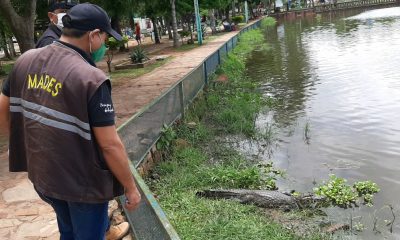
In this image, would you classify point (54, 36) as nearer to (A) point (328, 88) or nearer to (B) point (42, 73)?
(B) point (42, 73)

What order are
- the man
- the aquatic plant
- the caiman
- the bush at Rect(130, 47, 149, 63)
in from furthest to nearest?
1. the bush at Rect(130, 47, 149, 63)
2. the aquatic plant
3. the caiman
4. the man

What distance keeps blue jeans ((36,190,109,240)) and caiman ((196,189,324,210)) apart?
128 inches

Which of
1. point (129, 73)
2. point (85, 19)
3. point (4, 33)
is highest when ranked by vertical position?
point (4, 33)

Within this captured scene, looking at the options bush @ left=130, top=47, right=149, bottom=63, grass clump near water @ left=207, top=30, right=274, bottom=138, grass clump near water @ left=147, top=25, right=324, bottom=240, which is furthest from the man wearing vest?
Result: bush @ left=130, top=47, right=149, bottom=63

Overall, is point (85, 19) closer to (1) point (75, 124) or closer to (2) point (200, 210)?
(1) point (75, 124)

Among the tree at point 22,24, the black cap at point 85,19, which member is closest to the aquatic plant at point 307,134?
the tree at point 22,24

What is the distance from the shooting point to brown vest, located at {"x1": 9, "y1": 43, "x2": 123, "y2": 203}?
2.29 meters

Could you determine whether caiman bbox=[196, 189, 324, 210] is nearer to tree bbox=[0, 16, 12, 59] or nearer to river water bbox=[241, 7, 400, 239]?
river water bbox=[241, 7, 400, 239]

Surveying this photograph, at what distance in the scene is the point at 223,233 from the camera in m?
4.69

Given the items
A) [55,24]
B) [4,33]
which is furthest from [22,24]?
[4,33]

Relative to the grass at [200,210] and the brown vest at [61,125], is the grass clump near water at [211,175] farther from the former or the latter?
the brown vest at [61,125]

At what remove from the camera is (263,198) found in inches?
229

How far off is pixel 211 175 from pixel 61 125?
14.7ft

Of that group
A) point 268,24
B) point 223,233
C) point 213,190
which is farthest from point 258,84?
point 268,24
